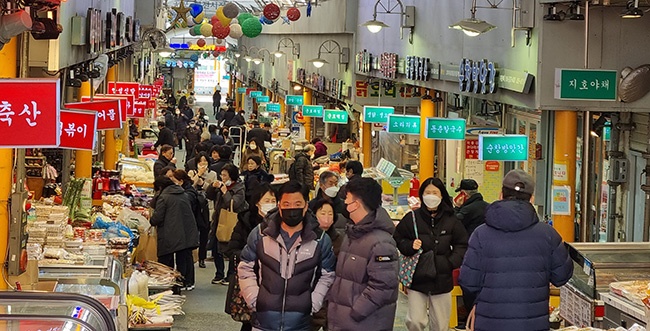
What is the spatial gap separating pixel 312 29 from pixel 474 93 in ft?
52.6

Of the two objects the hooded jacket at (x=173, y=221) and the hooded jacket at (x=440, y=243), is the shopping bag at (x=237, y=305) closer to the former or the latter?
the hooded jacket at (x=440, y=243)

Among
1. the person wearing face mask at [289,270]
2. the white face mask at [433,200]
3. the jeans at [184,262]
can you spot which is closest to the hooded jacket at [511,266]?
the person wearing face mask at [289,270]

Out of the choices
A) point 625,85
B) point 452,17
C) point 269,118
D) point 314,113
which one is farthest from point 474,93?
point 269,118

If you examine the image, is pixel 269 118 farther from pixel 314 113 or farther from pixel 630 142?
pixel 630 142

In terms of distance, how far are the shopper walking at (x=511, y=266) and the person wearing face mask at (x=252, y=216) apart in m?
2.48

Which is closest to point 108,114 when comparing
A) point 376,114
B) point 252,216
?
point 252,216

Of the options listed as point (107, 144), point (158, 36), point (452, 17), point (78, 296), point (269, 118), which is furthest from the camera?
point (269, 118)

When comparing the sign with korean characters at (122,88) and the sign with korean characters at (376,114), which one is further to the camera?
the sign with korean characters at (122,88)

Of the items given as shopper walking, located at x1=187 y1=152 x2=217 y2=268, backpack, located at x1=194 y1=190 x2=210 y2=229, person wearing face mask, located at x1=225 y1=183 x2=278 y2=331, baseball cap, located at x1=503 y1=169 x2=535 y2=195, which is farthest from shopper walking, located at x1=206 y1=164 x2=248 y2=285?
baseball cap, located at x1=503 y1=169 x2=535 y2=195

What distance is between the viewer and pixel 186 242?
12984 millimetres

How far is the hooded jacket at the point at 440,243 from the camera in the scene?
30.0 feet

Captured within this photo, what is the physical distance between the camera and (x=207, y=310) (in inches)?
483

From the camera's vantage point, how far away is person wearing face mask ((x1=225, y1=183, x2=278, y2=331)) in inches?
373

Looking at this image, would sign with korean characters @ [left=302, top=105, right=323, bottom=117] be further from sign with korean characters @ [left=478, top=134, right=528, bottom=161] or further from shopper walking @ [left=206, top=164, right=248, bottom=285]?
sign with korean characters @ [left=478, top=134, right=528, bottom=161]
